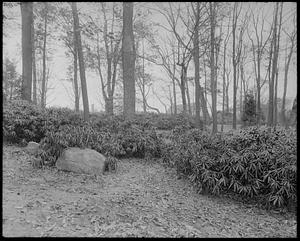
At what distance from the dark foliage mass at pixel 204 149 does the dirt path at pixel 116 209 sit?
0.32m

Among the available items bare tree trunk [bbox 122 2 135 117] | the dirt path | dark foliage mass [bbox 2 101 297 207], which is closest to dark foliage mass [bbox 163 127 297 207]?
dark foliage mass [bbox 2 101 297 207]

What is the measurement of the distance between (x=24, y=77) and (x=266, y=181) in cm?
800

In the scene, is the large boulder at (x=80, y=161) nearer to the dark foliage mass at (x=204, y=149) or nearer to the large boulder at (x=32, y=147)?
the dark foliage mass at (x=204, y=149)

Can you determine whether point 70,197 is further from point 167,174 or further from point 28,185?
point 167,174

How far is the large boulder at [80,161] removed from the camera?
13.7 feet

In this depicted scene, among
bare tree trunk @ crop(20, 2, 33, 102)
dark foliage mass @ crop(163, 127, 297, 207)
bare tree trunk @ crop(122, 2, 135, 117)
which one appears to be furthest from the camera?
bare tree trunk @ crop(20, 2, 33, 102)

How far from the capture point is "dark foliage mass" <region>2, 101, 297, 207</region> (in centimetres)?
344

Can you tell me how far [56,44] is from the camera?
13.3m

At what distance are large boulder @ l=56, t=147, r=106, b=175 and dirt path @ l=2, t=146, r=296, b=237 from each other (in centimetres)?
16

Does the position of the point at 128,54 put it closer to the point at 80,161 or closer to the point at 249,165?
the point at 80,161

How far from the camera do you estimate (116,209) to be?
2.96m

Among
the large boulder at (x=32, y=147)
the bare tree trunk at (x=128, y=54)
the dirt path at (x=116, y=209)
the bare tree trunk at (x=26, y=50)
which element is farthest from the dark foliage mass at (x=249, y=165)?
the bare tree trunk at (x=26, y=50)

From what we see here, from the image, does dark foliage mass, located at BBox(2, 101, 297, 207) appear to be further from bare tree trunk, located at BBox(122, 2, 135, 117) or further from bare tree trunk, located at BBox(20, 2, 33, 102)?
bare tree trunk, located at BBox(20, 2, 33, 102)

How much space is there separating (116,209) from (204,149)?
2131 mm
